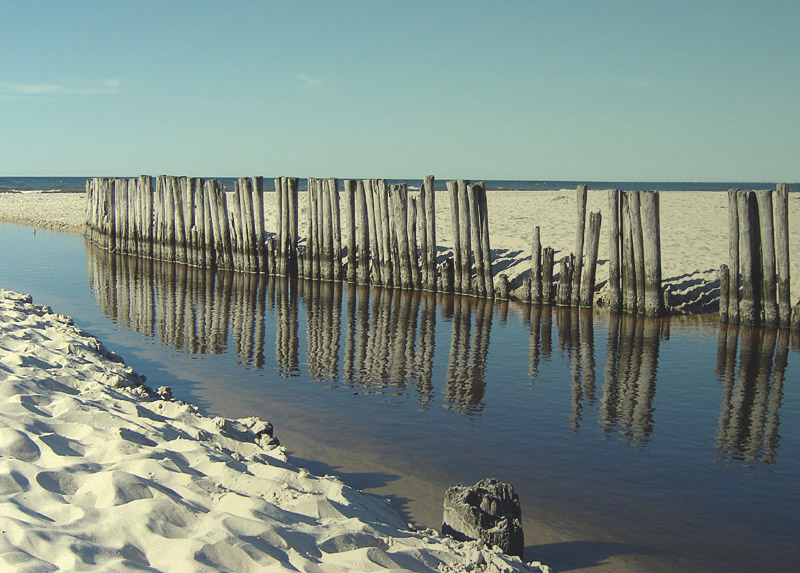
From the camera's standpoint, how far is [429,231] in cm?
1385

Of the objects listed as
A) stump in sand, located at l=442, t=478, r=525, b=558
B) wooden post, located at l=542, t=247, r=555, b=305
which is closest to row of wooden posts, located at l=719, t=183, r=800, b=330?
wooden post, located at l=542, t=247, r=555, b=305

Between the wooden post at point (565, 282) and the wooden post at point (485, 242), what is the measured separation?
54.0 inches

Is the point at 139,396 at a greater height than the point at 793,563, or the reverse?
the point at 139,396

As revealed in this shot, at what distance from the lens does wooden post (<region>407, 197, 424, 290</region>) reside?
1407cm

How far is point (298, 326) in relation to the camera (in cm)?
1141

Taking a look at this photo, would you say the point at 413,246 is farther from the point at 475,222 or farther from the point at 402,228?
the point at 475,222

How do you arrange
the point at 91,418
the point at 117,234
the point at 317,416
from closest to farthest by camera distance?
the point at 91,418 → the point at 317,416 → the point at 117,234

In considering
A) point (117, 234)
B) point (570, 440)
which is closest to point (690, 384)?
point (570, 440)

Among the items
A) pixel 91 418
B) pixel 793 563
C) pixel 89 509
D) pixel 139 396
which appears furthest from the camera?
pixel 139 396

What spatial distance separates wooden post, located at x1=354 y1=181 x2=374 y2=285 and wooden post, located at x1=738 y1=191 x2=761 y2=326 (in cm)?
699

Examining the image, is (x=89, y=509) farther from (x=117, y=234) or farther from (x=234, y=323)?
→ (x=117, y=234)

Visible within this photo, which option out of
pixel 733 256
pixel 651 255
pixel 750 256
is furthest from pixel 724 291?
pixel 651 255

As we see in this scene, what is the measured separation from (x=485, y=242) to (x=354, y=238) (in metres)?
3.21

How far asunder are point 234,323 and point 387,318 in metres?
2.48
